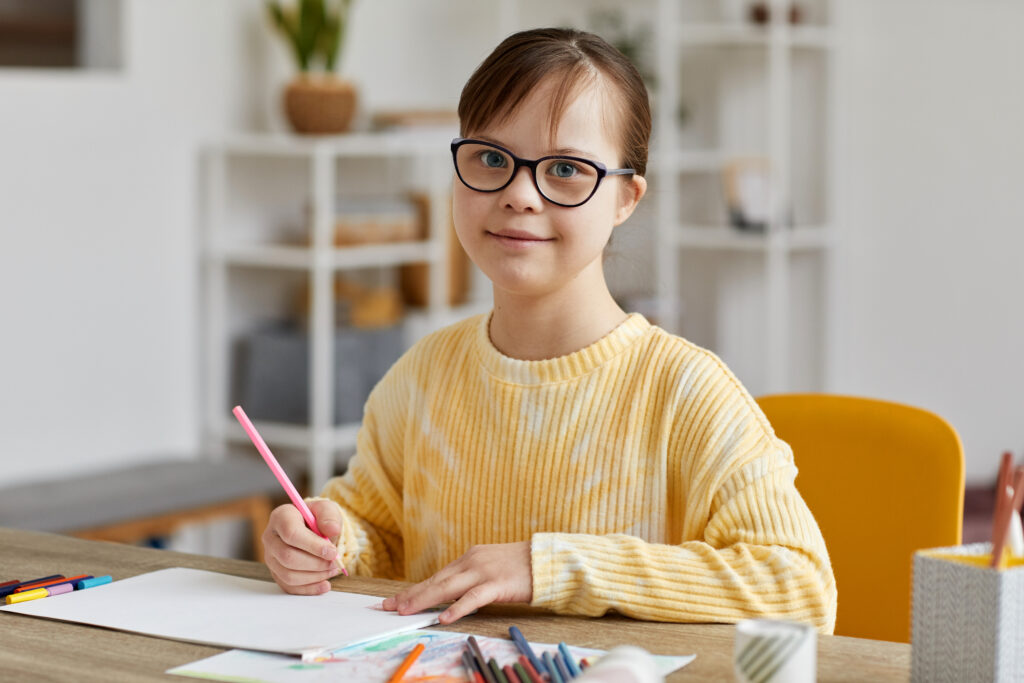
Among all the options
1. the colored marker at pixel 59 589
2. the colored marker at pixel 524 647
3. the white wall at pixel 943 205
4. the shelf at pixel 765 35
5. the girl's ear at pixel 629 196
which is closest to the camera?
the colored marker at pixel 524 647

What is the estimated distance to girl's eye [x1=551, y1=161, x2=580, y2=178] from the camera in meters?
1.20

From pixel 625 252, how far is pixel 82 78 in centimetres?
224

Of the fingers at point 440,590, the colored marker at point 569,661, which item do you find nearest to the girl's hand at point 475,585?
the fingers at point 440,590

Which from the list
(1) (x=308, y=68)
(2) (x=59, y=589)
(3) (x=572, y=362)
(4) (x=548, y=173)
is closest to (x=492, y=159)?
(4) (x=548, y=173)

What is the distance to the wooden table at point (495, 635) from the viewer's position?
3.22 feet

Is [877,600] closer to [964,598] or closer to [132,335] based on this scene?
[964,598]

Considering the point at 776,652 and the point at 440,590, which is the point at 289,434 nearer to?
the point at 440,590

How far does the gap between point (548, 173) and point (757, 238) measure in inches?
125

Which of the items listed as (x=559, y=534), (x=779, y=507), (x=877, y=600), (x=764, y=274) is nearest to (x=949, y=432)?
Answer: (x=877, y=600)

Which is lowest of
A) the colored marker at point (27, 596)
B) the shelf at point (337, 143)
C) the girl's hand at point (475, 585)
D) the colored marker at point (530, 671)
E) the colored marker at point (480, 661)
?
the colored marker at point (27, 596)

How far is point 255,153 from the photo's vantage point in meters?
3.86

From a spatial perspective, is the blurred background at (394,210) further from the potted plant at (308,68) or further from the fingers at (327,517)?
the fingers at (327,517)

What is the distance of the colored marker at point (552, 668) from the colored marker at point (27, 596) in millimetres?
469

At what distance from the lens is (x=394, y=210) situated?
381cm
